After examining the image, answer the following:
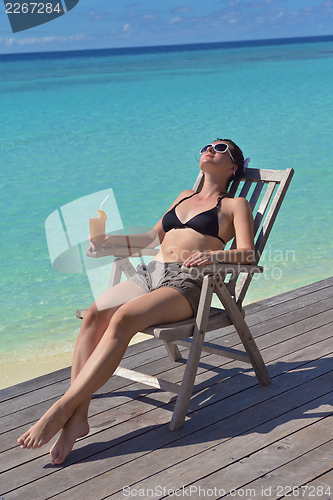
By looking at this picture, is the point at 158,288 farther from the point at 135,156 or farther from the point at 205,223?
the point at 135,156

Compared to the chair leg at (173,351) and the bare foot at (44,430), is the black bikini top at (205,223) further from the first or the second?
the bare foot at (44,430)

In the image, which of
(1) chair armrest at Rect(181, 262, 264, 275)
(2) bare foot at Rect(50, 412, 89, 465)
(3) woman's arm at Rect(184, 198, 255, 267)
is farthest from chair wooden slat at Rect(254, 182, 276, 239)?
(2) bare foot at Rect(50, 412, 89, 465)

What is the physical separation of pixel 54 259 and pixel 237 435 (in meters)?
1.41

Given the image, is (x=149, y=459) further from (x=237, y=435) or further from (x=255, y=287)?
(x=255, y=287)

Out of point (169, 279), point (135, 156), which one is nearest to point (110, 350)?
point (169, 279)

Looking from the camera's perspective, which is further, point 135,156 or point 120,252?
point 135,156

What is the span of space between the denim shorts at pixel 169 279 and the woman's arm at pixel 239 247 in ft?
0.54

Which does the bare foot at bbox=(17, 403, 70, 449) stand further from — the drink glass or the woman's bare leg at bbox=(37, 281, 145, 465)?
the drink glass

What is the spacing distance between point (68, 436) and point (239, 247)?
117 cm

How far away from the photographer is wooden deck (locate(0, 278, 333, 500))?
6.43 ft

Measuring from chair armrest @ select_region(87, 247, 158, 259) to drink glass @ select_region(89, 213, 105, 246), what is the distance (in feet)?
0.31

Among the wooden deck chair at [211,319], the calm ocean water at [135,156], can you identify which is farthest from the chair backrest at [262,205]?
the calm ocean water at [135,156]

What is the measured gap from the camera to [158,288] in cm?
256

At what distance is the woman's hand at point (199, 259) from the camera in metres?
2.35
